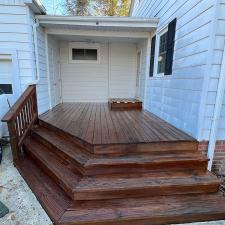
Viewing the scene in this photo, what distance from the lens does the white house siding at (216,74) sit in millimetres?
2264

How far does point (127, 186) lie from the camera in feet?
6.82

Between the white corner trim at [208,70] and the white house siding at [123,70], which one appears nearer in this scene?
the white corner trim at [208,70]

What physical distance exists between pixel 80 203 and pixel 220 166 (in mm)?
2187

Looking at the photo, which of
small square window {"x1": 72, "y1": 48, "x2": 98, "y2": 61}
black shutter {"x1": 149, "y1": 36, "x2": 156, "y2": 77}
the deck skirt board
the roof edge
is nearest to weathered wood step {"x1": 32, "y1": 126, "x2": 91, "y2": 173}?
the deck skirt board

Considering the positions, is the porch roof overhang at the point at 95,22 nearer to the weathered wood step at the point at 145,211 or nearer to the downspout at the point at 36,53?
the downspout at the point at 36,53

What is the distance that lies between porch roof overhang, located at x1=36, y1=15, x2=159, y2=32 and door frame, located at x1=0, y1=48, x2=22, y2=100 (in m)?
1.07

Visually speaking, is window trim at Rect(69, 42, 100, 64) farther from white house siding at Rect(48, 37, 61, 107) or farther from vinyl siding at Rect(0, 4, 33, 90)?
vinyl siding at Rect(0, 4, 33, 90)

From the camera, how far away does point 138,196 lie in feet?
6.93

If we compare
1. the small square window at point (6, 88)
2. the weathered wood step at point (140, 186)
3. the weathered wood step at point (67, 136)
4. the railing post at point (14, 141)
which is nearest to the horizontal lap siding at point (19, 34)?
the small square window at point (6, 88)

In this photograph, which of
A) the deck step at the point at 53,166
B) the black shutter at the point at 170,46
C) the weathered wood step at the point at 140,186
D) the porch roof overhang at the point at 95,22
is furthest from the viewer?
the porch roof overhang at the point at 95,22

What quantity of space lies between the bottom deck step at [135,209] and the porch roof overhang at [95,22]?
12.4ft

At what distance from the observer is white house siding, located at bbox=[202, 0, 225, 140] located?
2264 millimetres

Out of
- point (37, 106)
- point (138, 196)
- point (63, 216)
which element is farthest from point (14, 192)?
point (37, 106)

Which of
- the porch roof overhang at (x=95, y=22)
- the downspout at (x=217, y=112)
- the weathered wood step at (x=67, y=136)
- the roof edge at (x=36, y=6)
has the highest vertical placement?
the roof edge at (x=36, y=6)
